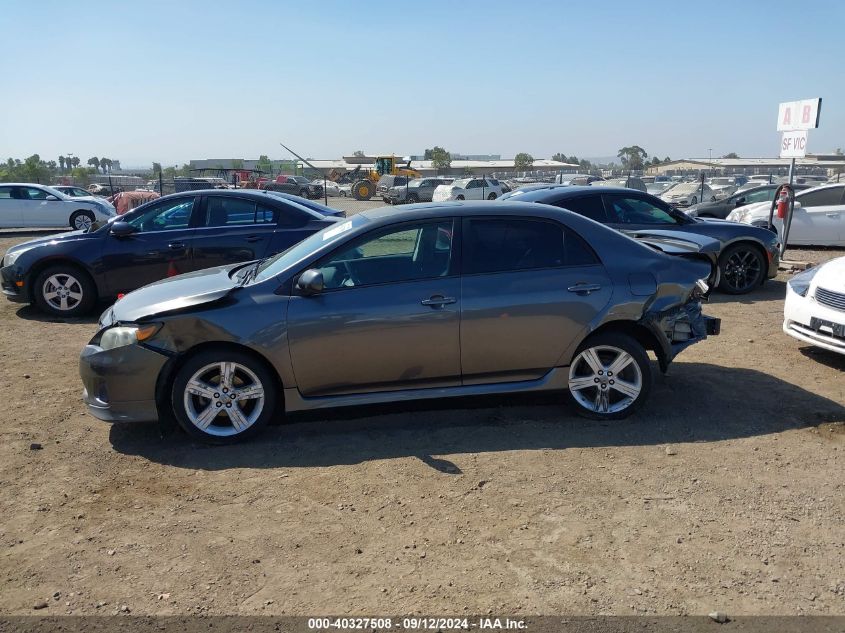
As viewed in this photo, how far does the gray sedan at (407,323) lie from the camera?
473 cm

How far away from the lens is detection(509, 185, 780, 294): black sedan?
9.38 metres

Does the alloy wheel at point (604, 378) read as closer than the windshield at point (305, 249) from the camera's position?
No

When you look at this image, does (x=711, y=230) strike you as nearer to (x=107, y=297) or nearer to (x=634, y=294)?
(x=634, y=294)

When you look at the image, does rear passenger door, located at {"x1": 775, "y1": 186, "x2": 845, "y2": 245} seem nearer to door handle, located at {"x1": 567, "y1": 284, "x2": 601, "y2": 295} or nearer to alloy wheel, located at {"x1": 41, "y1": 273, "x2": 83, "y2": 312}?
door handle, located at {"x1": 567, "y1": 284, "x2": 601, "y2": 295}

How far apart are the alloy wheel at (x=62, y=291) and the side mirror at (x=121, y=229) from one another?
813mm

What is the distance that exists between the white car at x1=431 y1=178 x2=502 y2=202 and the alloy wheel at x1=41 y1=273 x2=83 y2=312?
27.5 metres

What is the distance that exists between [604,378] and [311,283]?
2.23 m

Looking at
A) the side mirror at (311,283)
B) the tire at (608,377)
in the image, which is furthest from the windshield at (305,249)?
the tire at (608,377)

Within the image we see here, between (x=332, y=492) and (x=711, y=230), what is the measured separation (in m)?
7.44

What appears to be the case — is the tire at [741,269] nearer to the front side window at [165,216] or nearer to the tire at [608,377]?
the tire at [608,377]

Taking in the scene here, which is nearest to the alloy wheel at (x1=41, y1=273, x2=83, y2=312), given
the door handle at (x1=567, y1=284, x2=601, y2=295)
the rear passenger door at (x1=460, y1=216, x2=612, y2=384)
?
the rear passenger door at (x1=460, y1=216, x2=612, y2=384)

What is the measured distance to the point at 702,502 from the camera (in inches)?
158

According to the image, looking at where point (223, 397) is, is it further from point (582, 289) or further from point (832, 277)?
point (832, 277)

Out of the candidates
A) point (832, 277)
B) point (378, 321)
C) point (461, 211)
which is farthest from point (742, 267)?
point (378, 321)
